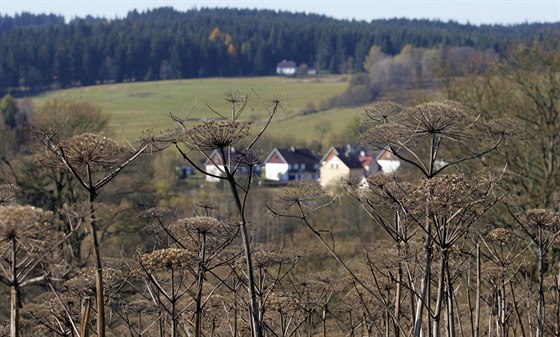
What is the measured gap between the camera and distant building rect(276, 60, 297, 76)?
16212 cm

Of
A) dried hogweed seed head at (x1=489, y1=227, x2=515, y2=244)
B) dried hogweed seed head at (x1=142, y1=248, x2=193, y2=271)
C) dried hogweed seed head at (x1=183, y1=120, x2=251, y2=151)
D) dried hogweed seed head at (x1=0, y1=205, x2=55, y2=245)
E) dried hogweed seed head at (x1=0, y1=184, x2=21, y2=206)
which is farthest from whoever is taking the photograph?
dried hogweed seed head at (x1=489, y1=227, x2=515, y2=244)

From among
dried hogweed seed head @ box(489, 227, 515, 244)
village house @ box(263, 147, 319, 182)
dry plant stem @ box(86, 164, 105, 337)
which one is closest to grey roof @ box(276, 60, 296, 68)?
village house @ box(263, 147, 319, 182)

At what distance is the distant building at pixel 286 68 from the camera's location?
162 metres

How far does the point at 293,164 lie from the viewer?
88062 millimetres

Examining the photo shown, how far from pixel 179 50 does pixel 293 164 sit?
236 ft

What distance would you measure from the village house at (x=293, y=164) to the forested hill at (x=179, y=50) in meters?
31.0

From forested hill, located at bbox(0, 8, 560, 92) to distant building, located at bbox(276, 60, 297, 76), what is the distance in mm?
1502

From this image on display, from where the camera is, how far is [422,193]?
24.7ft

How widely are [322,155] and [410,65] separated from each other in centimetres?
3669

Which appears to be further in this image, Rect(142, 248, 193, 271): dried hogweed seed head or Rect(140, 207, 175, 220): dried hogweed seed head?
Rect(140, 207, 175, 220): dried hogweed seed head

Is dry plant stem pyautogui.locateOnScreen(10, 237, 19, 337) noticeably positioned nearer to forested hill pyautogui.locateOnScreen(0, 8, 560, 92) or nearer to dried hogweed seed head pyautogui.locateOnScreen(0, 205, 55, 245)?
dried hogweed seed head pyautogui.locateOnScreen(0, 205, 55, 245)

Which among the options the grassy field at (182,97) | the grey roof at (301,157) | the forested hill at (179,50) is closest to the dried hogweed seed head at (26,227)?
the grassy field at (182,97)

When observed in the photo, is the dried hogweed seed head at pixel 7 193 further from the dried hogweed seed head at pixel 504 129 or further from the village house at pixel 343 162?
the village house at pixel 343 162

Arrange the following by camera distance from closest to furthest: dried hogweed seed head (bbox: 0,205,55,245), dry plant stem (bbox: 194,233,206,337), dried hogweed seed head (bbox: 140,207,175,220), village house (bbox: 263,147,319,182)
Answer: dried hogweed seed head (bbox: 0,205,55,245) → dry plant stem (bbox: 194,233,206,337) → dried hogweed seed head (bbox: 140,207,175,220) → village house (bbox: 263,147,319,182)
